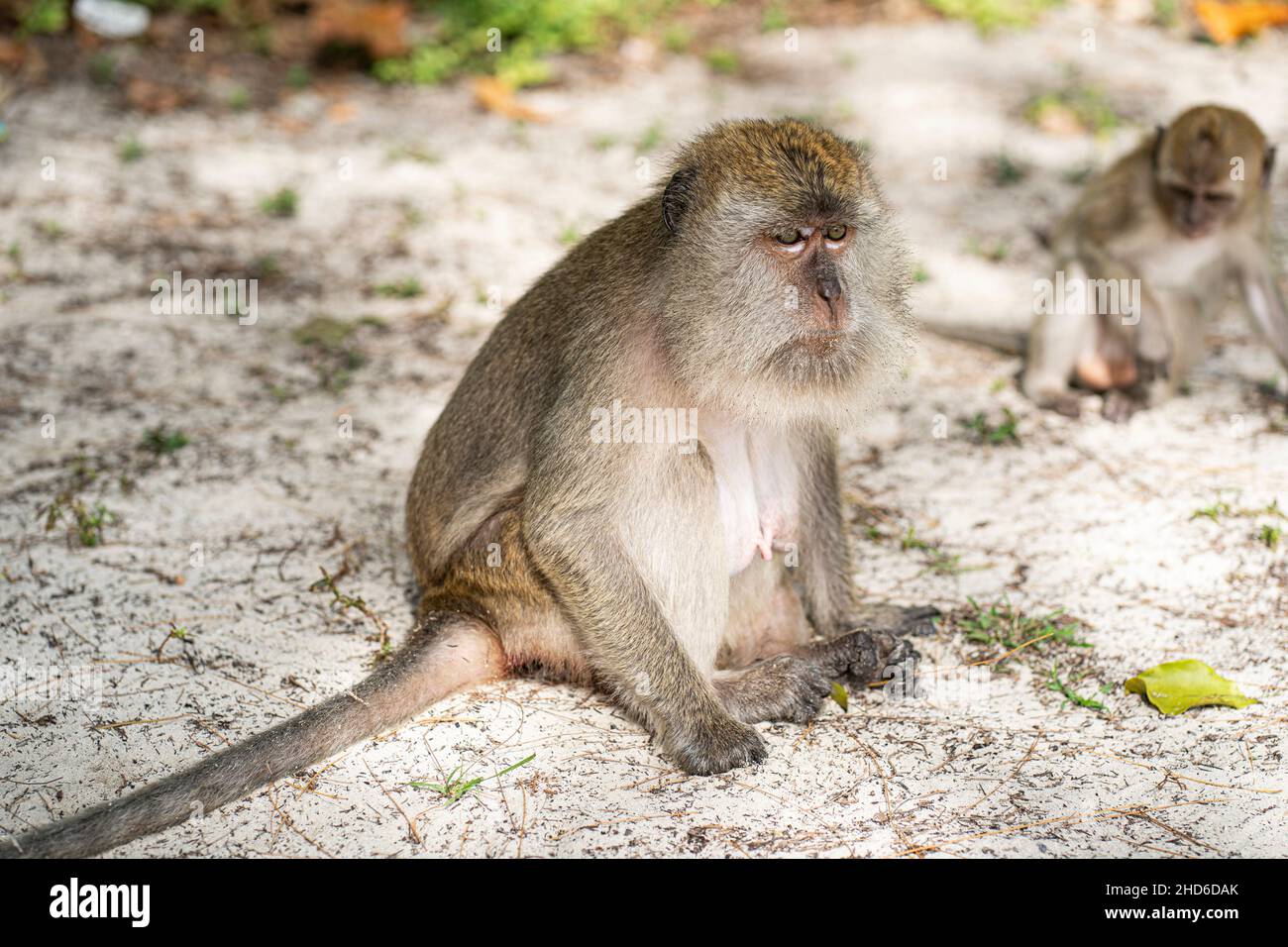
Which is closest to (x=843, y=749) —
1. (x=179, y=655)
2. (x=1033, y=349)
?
(x=179, y=655)

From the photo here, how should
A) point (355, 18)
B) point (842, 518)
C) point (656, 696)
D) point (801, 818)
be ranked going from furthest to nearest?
point (355, 18) → point (842, 518) → point (656, 696) → point (801, 818)

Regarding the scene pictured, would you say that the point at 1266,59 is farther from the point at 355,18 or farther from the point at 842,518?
the point at 842,518

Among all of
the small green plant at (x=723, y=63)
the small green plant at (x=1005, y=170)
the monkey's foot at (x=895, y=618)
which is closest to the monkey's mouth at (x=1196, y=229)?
the small green plant at (x=1005, y=170)

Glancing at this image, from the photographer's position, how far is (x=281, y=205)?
6969 millimetres

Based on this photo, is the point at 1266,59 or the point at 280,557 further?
the point at 1266,59

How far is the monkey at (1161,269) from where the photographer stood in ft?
18.3

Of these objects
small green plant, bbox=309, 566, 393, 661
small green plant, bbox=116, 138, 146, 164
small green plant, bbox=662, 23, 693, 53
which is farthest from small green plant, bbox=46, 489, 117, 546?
small green plant, bbox=662, 23, 693, 53

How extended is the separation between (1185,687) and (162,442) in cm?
353

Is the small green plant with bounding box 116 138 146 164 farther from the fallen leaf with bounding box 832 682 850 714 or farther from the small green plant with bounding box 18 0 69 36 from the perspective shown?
the fallen leaf with bounding box 832 682 850 714

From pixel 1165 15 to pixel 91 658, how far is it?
8492 millimetres

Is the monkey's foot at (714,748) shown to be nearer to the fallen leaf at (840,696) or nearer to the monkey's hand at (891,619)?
the fallen leaf at (840,696)

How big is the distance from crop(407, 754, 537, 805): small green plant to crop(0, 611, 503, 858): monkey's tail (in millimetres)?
222

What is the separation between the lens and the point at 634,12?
947cm

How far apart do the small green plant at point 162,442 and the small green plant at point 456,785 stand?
7.13ft
